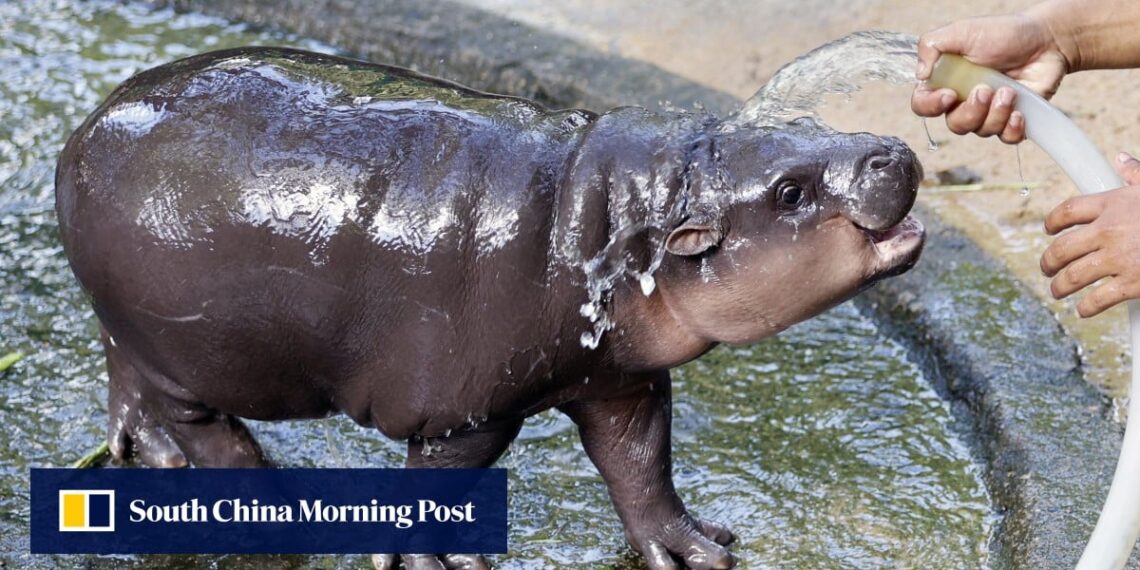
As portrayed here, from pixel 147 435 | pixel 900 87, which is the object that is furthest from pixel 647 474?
pixel 900 87

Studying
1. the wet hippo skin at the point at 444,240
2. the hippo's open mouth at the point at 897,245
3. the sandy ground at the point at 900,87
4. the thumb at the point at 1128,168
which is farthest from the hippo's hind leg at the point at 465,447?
the sandy ground at the point at 900,87

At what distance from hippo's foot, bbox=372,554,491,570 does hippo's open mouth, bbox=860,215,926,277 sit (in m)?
1.34

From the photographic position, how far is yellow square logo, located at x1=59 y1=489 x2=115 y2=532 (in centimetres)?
410

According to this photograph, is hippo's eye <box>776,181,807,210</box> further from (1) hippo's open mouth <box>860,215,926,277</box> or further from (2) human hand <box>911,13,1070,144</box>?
(2) human hand <box>911,13,1070,144</box>

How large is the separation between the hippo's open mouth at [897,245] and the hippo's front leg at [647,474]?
72 centimetres

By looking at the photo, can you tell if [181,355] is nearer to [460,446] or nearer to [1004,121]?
[460,446]

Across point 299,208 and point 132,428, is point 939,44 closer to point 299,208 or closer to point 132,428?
point 299,208

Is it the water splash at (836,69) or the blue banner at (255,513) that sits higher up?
the water splash at (836,69)

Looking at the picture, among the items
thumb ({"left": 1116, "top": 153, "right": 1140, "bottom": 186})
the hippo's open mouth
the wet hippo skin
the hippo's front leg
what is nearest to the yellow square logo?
the wet hippo skin

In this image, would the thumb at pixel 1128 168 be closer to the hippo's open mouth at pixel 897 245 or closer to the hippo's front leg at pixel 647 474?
the hippo's open mouth at pixel 897 245

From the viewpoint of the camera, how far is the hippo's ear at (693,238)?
3254 millimetres

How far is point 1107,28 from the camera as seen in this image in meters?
3.92

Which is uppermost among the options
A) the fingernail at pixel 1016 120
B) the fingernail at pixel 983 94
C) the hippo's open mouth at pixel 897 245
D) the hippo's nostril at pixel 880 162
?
the fingernail at pixel 983 94

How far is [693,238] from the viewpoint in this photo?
129 inches
